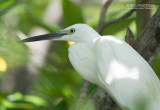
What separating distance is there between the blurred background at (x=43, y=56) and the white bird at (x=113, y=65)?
0.06 m

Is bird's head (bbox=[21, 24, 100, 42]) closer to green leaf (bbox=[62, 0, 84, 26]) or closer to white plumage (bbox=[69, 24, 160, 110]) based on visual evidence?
white plumage (bbox=[69, 24, 160, 110])

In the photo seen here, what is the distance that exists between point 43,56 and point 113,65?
1.55 ft

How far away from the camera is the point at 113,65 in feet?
3.33

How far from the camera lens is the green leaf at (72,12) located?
1.26m

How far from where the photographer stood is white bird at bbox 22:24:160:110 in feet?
3.07

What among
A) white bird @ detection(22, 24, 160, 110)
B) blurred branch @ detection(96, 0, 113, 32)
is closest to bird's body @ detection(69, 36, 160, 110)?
white bird @ detection(22, 24, 160, 110)

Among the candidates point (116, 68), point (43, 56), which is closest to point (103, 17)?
point (116, 68)

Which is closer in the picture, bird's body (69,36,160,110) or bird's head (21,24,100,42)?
bird's body (69,36,160,110)

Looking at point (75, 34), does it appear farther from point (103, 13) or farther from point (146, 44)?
point (146, 44)

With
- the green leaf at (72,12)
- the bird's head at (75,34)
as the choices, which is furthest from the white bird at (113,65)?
the green leaf at (72,12)

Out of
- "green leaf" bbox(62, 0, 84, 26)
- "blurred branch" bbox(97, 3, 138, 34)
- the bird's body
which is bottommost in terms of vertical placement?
the bird's body

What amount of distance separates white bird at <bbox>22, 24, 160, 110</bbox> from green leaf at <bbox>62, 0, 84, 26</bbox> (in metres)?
0.13

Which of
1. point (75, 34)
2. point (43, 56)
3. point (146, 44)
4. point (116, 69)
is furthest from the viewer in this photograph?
point (75, 34)

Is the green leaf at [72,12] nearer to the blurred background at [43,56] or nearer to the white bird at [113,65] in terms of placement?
the blurred background at [43,56]
